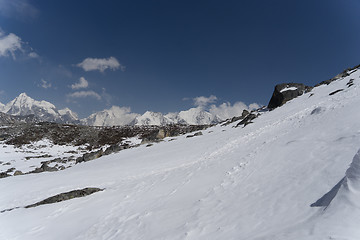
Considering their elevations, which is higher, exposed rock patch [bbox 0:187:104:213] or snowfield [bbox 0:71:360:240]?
exposed rock patch [bbox 0:187:104:213]

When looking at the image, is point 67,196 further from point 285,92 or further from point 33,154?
point 285,92

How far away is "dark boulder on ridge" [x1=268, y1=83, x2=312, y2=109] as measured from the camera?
125 ft

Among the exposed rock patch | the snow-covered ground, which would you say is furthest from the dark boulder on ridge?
the snow-covered ground

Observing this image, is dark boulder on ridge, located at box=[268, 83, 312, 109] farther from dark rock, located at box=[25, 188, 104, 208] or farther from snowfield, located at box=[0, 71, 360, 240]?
dark rock, located at box=[25, 188, 104, 208]

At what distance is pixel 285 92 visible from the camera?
38781mm

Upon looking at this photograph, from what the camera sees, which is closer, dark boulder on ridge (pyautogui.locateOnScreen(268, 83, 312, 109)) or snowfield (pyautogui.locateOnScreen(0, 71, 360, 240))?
snowfield (pyautogui.locateOnScreen(0, 71, 360, 240))

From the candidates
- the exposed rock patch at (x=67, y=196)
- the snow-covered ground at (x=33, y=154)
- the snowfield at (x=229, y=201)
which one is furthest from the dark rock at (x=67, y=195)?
the snow-covered ground at (x=33, y=154)

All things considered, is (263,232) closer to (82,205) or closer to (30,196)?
(82,205)

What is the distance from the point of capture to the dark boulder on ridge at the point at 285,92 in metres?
38.0

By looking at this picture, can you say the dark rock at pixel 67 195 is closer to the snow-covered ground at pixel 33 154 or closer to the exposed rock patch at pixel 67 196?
the exposed rock patch at pixel 67 196

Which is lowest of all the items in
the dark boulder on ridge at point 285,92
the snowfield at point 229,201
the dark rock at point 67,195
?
the snowfield at point 229,201

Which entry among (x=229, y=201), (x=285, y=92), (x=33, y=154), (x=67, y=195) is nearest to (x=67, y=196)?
(x=67, y=195)

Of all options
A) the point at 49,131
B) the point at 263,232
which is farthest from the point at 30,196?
the point at 49,131

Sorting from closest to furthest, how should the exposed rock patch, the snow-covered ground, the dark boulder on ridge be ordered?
1. the exposed rock patch
2. the snow-covered ground
3. the dark boulder on ridge
